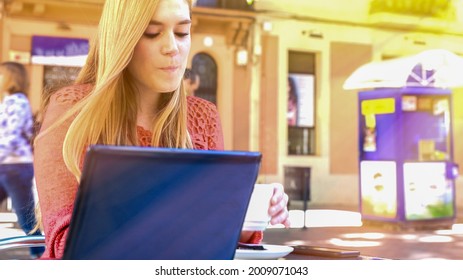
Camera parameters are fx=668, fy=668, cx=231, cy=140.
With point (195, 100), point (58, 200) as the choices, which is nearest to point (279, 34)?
point (195, 100)

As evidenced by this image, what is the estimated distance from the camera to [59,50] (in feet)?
12.2

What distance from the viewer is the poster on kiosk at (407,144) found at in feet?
12.7

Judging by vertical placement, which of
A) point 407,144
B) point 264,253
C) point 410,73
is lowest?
point 264,253

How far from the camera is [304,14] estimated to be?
4031 millimetres

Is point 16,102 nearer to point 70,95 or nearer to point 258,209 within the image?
point 70,95

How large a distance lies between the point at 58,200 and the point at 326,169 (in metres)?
3.56

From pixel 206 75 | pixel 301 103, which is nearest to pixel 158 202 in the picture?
pixel 301 103

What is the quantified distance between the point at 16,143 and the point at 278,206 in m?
1.68

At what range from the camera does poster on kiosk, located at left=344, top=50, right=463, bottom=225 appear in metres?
3.88

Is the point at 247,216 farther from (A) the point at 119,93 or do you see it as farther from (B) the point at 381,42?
(B) the point at 381,42

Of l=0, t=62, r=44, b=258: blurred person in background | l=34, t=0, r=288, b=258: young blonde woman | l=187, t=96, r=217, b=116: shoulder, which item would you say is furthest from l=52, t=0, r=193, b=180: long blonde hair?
l=0, t=62, r=44, b=258: blurred person in background

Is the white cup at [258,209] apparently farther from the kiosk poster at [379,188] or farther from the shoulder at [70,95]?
the kiosk poster at [379,188]

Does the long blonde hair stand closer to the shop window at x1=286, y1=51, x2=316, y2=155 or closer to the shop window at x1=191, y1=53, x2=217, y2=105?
the shop window at x1=286, y1=51, x2=316, y2=155

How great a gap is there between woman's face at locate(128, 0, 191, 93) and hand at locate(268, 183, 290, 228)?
0.21 metres
